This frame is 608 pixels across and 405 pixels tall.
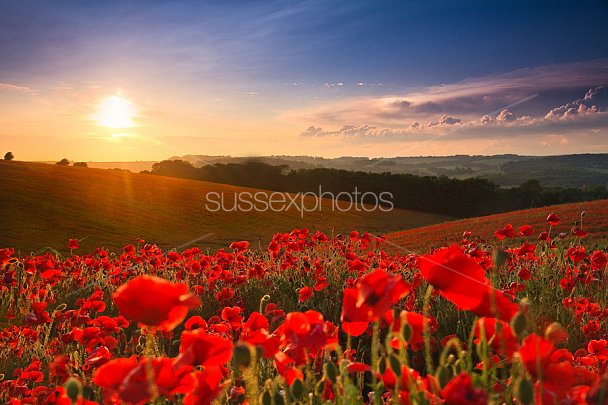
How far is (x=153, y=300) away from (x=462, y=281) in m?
0.78

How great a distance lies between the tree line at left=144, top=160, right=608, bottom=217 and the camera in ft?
165

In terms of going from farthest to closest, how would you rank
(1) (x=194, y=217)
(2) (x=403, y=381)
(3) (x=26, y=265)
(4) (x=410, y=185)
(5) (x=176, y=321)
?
(4) (x=410, y=185) < (1) (x=194, y=217) < (3) (x=26, y=265) < (2) (x=403, y=381) < (5) (x=176, y=321)

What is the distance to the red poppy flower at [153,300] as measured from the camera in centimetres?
134

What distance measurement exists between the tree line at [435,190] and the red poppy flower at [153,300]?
51472mm

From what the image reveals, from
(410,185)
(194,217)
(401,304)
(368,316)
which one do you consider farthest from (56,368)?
(410,185)

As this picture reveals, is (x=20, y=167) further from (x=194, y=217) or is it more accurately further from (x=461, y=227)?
(x=461, y=227)

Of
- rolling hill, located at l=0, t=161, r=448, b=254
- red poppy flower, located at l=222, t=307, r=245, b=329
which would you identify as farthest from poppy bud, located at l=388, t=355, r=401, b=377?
rolling hill, located at l=0, t=161, r=448, b=254

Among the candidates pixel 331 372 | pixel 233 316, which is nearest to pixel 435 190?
pixel 233 316

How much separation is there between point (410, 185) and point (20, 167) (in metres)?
33.4

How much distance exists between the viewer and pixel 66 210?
92.0 feet

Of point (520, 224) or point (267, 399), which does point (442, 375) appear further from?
point (520, 224)

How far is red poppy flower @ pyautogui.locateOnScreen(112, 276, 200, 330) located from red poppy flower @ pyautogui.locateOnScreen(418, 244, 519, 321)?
0.61m

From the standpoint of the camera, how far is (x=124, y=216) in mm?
29062

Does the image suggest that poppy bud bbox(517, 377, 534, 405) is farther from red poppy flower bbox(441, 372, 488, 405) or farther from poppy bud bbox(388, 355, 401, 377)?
poppy bud bbox(388, 355, 401, 377)
